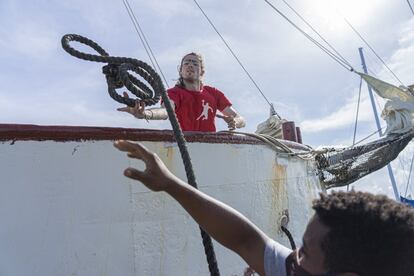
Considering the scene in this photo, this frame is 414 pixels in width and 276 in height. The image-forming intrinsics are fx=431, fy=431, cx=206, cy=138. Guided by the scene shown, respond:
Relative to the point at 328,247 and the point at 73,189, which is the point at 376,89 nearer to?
the point at 73,189

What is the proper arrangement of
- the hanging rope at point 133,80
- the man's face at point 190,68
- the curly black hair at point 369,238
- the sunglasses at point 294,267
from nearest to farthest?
the curly black hair at point 369,238
the sunglasses at point 294,267
the hanging rope at point 133,80
the man's face at point 190,68

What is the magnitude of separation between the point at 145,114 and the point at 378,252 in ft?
6.51

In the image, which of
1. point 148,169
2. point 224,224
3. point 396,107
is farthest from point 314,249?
point 396,107

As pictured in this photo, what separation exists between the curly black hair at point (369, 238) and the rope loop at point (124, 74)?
1185 mm

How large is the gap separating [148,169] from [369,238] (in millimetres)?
686

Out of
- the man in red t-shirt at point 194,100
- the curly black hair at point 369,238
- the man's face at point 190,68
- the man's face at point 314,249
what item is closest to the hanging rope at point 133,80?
the man's face at point 314,249

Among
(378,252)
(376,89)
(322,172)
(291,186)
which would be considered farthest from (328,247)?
(376,89)

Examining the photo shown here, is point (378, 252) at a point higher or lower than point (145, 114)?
lower

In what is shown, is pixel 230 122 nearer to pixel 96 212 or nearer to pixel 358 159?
pixel 96 212

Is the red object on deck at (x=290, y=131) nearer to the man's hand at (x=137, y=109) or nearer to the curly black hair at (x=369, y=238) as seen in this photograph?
the man's hand at (x=137, y=109)

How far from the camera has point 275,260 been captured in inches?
57.4

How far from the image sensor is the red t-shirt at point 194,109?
3531 mm

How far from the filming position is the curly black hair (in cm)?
111

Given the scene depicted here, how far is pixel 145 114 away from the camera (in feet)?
9.34
